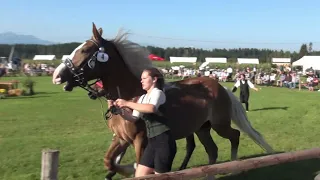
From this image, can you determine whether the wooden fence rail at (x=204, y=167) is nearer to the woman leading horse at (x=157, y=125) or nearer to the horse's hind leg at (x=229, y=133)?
the woman leading horse at (x=157, y=125)

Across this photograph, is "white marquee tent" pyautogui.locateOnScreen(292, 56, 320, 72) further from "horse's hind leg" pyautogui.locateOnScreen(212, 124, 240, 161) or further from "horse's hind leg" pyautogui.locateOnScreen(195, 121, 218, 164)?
"horse's hind leg" pyautogui.locateOnScreen(195, 121, 218, 164)

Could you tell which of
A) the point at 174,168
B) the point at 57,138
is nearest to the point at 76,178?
the point at 174,168

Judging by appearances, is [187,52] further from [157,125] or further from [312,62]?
[157,125]

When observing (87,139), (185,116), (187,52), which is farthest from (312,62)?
(187,52)

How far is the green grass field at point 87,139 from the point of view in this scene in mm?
7469

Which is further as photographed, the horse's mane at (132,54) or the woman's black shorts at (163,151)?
the horse's mane at (132,54)

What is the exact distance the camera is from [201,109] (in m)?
6.33

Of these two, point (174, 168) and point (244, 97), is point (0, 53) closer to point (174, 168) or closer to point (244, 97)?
point (244, 97)

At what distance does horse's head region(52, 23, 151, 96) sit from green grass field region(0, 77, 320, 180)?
2047 mm

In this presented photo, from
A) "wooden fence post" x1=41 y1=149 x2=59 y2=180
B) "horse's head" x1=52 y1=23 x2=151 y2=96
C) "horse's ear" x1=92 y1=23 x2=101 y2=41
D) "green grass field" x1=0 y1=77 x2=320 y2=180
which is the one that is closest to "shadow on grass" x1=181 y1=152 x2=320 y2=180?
"green grass field" x1=0 y1=77 x2=320 y2=180

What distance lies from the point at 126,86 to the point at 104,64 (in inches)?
16.6

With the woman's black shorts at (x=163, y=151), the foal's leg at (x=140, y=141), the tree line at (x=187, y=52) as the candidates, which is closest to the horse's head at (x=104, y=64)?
the foal's leg at (x=140, y=141)

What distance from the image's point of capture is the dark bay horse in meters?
5.50

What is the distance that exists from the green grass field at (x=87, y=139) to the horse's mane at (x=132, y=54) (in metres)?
2.10
